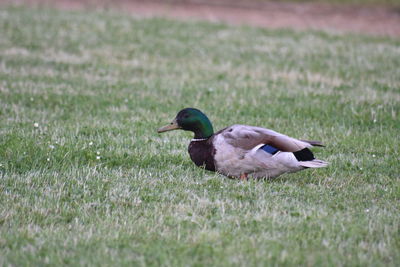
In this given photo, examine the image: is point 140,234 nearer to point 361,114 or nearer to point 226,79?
point 361,114

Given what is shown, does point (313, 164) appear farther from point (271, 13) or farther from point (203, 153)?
point (271, 13)

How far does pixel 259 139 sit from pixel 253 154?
6.2 inches

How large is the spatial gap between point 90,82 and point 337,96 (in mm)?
4086

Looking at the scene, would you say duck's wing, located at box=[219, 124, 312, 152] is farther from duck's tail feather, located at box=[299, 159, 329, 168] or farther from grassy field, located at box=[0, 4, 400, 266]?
grassy field, located at box=[0, 4, 400, 266]

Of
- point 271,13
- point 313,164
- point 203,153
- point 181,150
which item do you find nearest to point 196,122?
point 203,153

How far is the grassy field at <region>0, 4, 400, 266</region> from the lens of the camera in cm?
448

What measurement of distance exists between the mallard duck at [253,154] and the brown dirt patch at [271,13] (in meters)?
11.1

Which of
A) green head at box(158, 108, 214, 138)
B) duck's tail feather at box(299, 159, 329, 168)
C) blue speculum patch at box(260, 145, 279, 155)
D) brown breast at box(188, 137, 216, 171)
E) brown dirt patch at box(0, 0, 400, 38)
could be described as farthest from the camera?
brown dirt patch at box(0, 0, 400, 38)

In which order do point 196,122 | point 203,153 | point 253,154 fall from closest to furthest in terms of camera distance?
point 253,154, point 203,153, point 196,122

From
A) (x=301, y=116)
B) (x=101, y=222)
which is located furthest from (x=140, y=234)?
(x=301, y=116)

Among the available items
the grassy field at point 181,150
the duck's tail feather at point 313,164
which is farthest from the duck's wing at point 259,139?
the grassy field at point 181,150

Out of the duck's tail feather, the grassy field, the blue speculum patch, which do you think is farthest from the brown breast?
the duck's tail feather

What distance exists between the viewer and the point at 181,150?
7207 millimetres

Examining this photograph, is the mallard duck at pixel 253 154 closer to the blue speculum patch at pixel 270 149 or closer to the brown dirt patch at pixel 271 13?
the blue speculum patch at pixel 270 149
